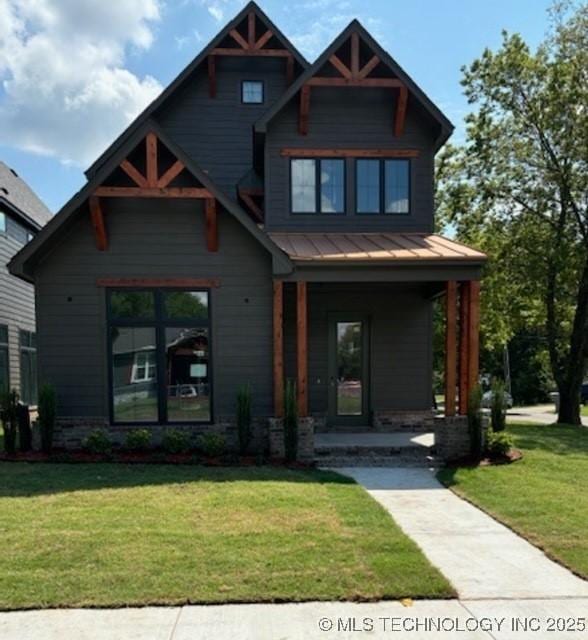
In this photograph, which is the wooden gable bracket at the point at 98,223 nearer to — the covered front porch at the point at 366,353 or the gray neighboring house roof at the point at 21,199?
the covered front porch at the point at 366,353

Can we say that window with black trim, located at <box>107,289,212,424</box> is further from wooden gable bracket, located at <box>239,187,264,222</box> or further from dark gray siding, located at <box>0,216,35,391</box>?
dark gray siding, located at <box>0,216,35,391</box>

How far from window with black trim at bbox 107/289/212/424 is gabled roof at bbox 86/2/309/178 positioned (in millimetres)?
4664

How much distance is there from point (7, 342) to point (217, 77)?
9.56 metres

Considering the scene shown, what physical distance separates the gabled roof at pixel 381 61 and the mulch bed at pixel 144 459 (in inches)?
256

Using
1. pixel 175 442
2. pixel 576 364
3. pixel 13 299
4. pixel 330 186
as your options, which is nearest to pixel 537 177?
pixel 576 364

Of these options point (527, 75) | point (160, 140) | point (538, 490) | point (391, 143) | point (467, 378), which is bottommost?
point (538, 490)

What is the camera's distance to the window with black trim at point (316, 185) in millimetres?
11070

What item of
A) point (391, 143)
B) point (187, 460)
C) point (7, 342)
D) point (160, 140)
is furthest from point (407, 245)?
point (7, 342)

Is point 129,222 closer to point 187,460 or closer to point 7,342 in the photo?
point 187,460

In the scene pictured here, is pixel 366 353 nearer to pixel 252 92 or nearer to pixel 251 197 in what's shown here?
pixel 251 197

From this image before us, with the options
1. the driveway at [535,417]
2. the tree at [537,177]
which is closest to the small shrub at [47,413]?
the tree at [537,177]

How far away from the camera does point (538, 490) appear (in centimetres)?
691

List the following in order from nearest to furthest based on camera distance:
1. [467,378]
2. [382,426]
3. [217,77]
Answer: [467,378] → [382,426] → [217,77]

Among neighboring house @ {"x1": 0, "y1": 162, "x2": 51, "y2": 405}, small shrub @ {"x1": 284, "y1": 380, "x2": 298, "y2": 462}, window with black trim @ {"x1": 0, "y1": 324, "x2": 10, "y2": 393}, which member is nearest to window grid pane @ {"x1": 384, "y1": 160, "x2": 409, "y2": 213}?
small shrub @ {"x1": 284, "y1": 380, "x2": 298, "y2": 462}
